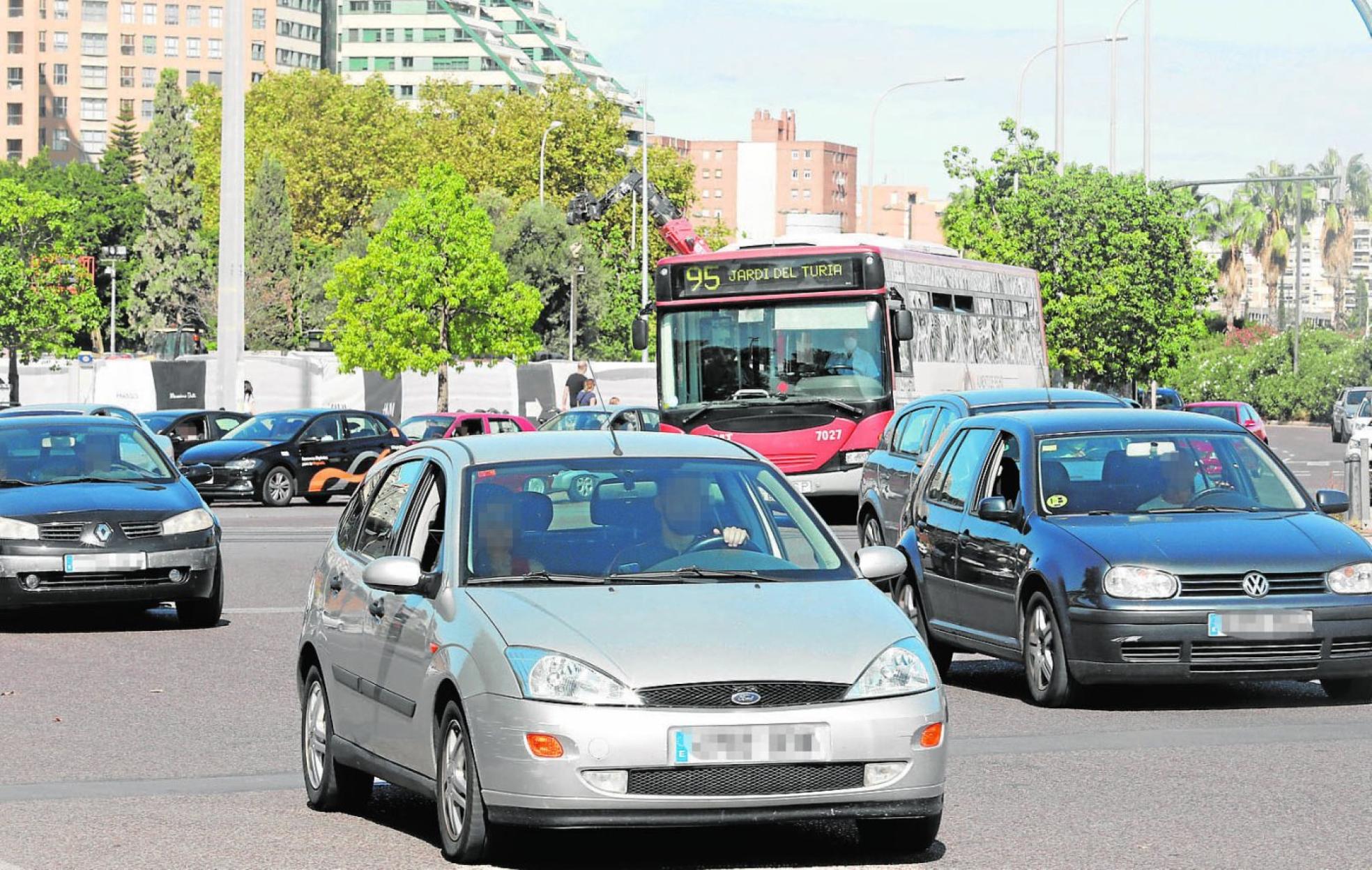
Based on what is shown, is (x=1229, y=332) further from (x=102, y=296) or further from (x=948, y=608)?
(x=948, y=608)

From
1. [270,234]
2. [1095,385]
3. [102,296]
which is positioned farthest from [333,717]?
[102,296]

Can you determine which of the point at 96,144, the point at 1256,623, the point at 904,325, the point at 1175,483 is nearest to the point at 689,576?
the point at 1256,623

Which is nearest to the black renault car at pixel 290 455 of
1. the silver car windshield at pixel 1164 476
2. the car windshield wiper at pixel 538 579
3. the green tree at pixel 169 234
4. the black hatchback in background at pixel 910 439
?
the black hatchback in background at pixel 910 439

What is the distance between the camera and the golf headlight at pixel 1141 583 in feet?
37.5

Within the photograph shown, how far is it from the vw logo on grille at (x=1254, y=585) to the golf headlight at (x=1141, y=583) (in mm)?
316

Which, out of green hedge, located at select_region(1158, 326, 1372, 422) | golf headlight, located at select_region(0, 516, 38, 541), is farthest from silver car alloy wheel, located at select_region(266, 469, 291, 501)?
green hedge, located at select_region(1158, 326, 1372, 422)

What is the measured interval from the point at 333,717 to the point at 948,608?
5212mm

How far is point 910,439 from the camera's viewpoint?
19000 millimetres

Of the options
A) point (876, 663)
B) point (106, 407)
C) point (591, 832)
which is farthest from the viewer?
point (106, 407)

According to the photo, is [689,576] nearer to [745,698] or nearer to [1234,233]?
[745,698]

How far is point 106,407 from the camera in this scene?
1906cm

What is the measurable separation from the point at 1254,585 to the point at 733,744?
514 centimetres

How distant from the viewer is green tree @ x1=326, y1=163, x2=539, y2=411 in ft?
226

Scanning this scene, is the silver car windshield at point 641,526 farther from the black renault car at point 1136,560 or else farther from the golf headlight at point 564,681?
the black renault car at point 1136,560
